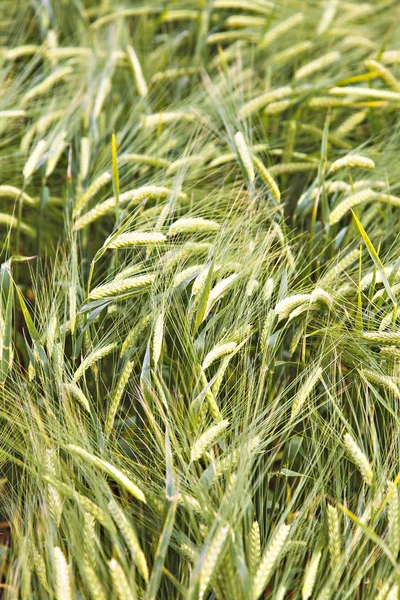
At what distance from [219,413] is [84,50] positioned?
973 millimetres

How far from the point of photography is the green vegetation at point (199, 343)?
0.75 meters

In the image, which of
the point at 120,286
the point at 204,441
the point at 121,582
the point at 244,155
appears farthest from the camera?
the point at 244,155

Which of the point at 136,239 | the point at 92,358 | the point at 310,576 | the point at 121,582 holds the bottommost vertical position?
the point at 310,576

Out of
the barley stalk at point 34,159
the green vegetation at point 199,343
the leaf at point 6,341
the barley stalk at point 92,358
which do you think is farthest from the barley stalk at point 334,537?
the barley stalk at point 34,159

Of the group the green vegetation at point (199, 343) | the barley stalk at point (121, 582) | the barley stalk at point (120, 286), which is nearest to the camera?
the barley stalk at point (121, 582)

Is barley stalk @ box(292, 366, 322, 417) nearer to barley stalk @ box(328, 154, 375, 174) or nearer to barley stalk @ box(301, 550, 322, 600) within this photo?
barley stalk @ box(301, 550, 322, 600)

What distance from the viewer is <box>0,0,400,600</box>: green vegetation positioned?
75cm

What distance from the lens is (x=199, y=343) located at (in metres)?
0.85

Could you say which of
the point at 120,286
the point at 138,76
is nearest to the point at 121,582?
the point at 120,286

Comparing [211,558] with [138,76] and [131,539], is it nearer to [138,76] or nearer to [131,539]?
[131,539]

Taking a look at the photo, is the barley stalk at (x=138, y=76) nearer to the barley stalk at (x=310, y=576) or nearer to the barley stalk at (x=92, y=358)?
the barley stalk at (x=92, y=358)

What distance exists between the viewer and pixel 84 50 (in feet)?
4.59

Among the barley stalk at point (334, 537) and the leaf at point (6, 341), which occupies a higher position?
the leaf at point (6, 341)

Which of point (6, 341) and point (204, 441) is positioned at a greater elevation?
point (6, 341)
